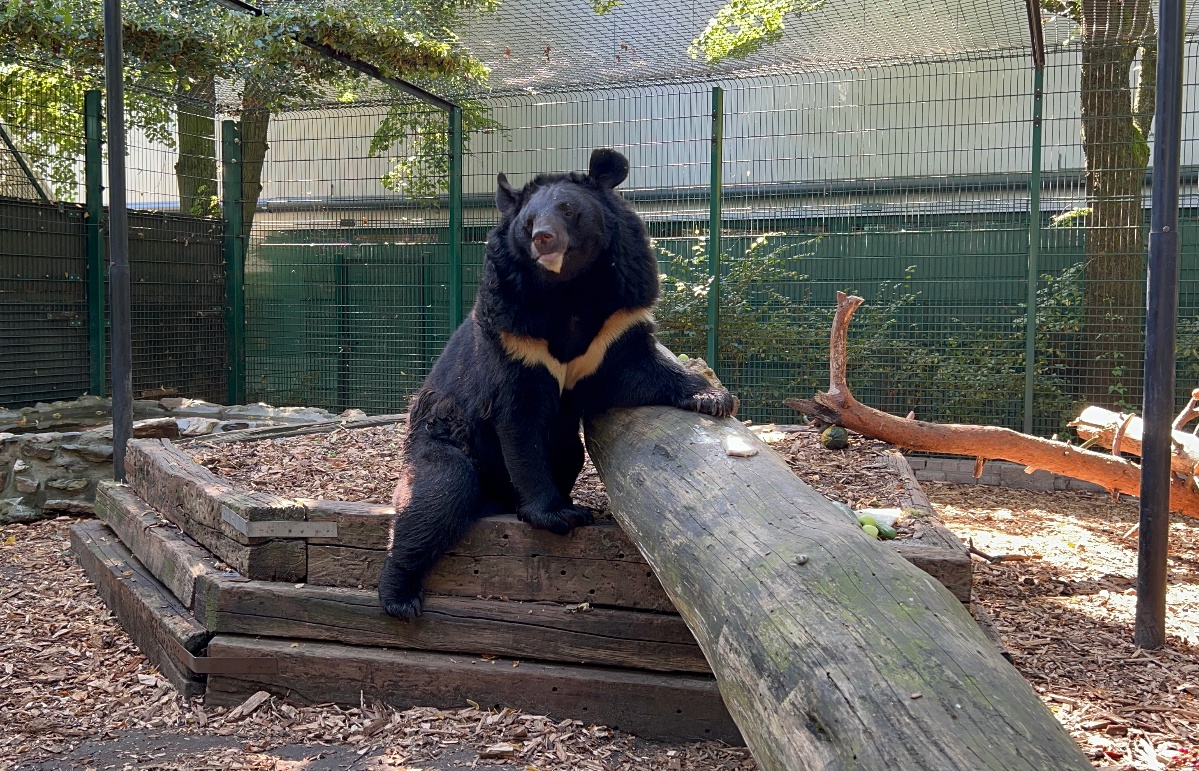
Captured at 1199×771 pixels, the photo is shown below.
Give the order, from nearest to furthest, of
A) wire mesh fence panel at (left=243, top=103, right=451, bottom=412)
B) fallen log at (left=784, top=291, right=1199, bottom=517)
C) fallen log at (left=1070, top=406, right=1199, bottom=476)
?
fallen log at (left=1070, top=406, right=1199, bottom=476)
fallen log at (left=784, top=291, right=1199, bottom=517)
wire mesh fence panel at (left=243, top=103, right=451, bottom=412)

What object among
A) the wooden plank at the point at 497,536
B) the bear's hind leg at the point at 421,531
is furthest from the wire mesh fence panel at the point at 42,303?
the bear's hind leg at the point at 421,531

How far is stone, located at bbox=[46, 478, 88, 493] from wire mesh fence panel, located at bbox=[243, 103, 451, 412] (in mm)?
3832

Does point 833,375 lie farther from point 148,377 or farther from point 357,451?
point 148,377

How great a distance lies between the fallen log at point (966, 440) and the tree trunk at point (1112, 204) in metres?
2.21

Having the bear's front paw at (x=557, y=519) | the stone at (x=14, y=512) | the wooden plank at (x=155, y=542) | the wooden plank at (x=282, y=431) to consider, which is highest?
the bear's front paw at (x=557, y=519)

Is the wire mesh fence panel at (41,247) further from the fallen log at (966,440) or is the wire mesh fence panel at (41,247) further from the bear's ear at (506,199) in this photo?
the fallen log at (966,440)

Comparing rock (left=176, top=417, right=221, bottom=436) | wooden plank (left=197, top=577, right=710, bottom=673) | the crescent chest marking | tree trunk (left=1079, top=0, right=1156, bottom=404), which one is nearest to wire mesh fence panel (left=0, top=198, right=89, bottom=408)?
rock (left=176, top=417, right=221, bottom=436)

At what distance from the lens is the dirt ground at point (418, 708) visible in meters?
3.43

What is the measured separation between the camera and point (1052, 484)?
8.66 m

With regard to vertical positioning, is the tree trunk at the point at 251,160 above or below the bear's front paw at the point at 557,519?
above

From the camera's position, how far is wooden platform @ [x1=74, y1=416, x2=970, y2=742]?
363cm

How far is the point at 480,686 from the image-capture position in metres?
3.74

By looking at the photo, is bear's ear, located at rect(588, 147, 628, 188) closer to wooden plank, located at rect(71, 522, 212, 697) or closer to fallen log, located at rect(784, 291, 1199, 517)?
wooden plank, located at rect(71, 522, 212, 697)

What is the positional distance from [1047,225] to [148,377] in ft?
29.5
